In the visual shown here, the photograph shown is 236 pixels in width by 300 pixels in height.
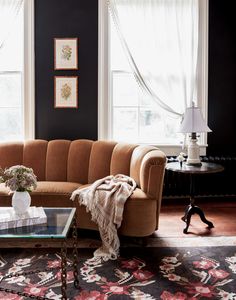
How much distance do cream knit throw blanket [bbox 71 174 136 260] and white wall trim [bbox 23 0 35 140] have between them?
1.67 metres

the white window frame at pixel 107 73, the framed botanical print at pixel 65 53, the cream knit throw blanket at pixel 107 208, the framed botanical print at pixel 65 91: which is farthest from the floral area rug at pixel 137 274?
the framed botanical print at pixel 65 53

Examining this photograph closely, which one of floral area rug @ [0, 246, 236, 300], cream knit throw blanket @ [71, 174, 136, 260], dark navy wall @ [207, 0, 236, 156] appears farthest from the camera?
dark navy wall @ [207, 0, 236, 156]

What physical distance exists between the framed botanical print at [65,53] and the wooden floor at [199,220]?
7.33 ft

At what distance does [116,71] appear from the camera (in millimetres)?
4824

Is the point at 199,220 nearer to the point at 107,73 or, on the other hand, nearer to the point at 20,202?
the point at 107,73

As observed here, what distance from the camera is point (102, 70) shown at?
472 cm

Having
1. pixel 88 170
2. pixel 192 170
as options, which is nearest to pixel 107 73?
pixel 88 170

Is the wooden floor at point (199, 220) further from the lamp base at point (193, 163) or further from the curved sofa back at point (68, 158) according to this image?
the curved sofa back at point (68, 158)

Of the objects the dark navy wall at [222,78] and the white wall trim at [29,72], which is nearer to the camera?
the white wall trim at [29,72]

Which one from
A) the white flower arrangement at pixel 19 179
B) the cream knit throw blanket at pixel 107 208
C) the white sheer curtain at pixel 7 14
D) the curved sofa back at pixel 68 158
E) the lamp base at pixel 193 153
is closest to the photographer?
the white flower arrangement at pixel 19 179

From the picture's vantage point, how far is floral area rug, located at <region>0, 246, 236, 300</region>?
2436 millimetres

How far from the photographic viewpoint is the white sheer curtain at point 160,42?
15.3 ft

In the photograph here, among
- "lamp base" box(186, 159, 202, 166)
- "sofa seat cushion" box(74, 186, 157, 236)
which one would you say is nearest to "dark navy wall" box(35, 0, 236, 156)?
"lamp base" box(186, 159, 202, 166)

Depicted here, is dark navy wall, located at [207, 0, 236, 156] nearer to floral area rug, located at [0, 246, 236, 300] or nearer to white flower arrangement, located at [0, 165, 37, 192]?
floral area rug, located at [0, 246, 236, 300]
